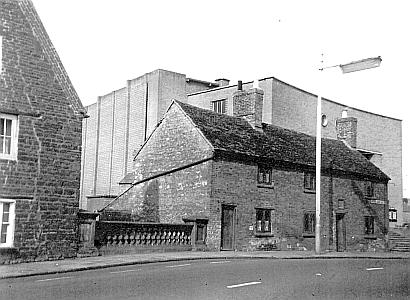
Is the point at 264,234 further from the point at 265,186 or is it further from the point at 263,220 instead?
the point at 265,186

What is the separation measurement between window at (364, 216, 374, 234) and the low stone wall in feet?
54.0

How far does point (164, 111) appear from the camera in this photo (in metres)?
49.7

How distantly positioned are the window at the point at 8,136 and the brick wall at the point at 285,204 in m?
11.1

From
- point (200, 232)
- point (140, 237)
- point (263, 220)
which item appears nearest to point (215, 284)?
point (140, 237)

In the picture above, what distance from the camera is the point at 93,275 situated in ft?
50.9

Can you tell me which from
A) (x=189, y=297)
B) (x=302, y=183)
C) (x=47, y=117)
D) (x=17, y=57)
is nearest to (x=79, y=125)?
(x=47, y=117)

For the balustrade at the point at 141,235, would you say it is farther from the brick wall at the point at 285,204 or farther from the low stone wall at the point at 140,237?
the brick wall at the point at 285,204

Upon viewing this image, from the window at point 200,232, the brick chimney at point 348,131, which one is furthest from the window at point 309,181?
the brick chimney at point 348,131

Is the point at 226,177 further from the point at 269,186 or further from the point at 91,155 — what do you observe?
the point at 91,155

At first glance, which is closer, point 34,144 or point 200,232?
point 34,144

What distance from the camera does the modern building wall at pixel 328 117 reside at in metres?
46.9

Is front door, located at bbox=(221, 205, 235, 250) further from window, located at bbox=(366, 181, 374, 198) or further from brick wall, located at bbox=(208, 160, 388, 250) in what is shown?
window, located at bbox=(366, 181, 374, 198)

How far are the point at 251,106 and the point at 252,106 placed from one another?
0.08 meters

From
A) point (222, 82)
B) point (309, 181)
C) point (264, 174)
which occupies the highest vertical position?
A: point (222, 82)
